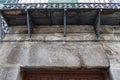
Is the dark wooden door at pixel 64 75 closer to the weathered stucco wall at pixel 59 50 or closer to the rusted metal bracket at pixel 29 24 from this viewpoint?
the weathered stucco wall at pixel 59 50

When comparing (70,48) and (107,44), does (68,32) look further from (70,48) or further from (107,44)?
(107,44)

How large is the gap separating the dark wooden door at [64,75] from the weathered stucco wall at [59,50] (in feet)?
0.97

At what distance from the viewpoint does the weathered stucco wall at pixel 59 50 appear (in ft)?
18.5

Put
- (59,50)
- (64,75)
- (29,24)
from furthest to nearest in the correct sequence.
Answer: (29,24) → (59,50) → (64,75)

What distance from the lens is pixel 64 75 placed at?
5793mm

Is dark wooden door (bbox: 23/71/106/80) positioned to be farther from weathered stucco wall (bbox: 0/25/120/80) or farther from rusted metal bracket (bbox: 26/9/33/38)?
rusted metal bracket (bbox: 26/9/33/38)

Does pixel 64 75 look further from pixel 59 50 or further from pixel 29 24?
pixel 29 24

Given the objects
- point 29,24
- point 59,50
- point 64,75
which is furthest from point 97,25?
point 29,24

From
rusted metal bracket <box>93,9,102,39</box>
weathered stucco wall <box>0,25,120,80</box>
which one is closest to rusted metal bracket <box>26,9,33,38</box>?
weathered stucco wall <box>0,25,120,80</box>

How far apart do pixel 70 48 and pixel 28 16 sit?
166cm

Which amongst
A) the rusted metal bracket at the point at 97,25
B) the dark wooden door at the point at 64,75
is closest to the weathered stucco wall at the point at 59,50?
the rusted metal bracket at the point at 97,25

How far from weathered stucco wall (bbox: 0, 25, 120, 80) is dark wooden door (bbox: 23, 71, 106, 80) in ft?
0.97

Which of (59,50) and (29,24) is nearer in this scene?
(59,50)

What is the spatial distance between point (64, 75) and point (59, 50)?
77cm
